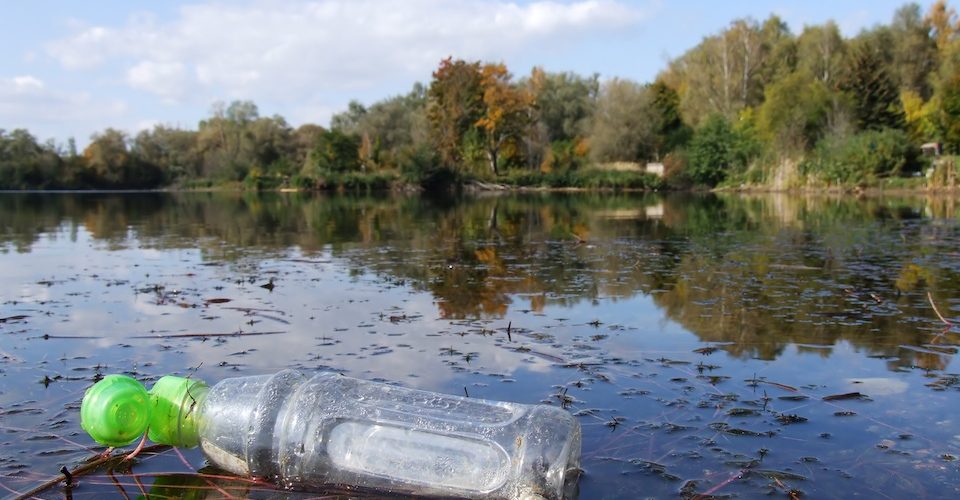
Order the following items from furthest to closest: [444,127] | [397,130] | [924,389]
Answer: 1. [397,130]
2. [444,127]
3. [924,389]

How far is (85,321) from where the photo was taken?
5746 mm

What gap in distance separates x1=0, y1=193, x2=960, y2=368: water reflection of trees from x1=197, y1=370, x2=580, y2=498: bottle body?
2.56 m

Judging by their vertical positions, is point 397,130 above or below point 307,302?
above

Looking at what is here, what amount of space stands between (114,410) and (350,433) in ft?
2.95

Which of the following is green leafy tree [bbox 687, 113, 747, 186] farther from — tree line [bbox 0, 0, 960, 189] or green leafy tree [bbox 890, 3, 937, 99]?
green leafy tree [bbox 890, 3, 937, 99]

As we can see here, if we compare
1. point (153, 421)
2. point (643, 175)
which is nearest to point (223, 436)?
point (153, 421)

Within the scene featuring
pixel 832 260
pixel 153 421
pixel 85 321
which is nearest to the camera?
→ pixel 153 421

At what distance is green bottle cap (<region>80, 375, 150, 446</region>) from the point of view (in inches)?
109

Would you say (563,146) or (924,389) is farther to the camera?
(563,146)

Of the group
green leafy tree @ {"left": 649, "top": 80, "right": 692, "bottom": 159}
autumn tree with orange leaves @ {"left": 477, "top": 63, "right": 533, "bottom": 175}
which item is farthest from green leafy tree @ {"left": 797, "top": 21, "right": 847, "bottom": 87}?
autumn tree with orange leaves @ {"left": 477, "top": 63, "right": 533, "bottom": 175}

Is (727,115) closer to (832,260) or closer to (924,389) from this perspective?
(832,260)

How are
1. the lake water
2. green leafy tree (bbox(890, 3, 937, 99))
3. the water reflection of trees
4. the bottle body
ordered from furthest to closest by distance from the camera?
green leafy tree (bbox(890, 3, 937, 99)) → the water reflection of trees → the lake water → the bottle body

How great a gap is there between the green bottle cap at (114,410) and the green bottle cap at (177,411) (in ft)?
0.32

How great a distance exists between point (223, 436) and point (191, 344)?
232cm
